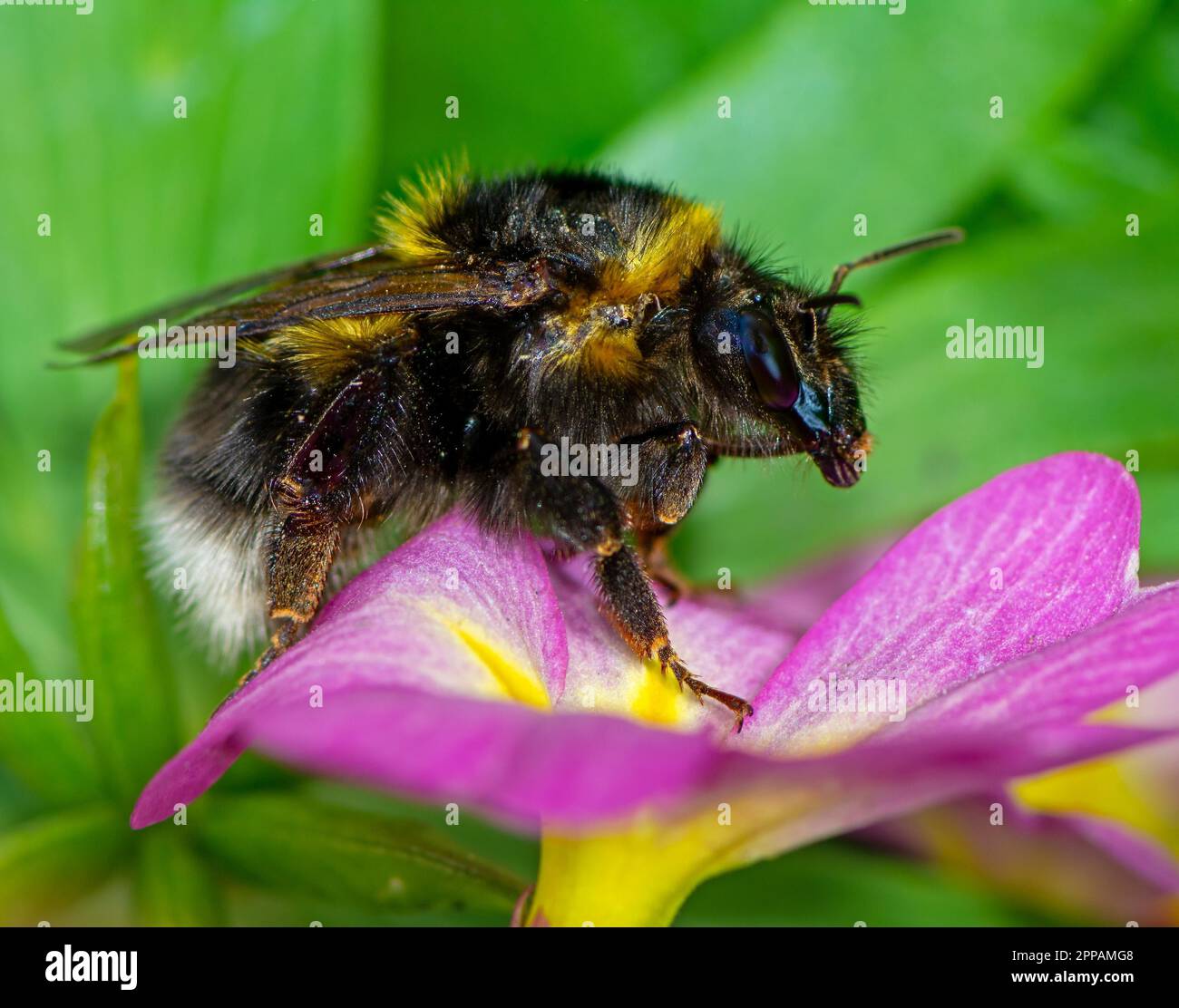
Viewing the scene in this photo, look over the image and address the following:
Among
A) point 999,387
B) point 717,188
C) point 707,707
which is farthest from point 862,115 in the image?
point 707,707

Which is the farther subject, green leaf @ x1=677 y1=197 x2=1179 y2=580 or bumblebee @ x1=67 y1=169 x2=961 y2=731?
green leaf @ x1=677 y1=197 x2=1179 y2=580

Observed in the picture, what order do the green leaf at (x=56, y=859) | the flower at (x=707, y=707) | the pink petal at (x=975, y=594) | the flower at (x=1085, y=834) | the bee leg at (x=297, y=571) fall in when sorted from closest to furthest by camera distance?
the flower at (x=707, y=707)
the pink petal at (x=975, y=594)
the bee leg at (x=297, y=571)
the green leaf at (x=56, y=859)
the flower at (x=1085, y=834)

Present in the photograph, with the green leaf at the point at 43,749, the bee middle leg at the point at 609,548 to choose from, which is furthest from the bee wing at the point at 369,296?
the green leaf at the point at 43,749

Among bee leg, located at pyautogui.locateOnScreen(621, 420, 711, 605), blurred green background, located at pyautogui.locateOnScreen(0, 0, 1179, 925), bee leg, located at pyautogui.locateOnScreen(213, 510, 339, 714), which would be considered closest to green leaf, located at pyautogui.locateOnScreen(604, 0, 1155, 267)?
blurred green background, located at pyautogui.locateOnScreen(0, 0, 1179, 925)

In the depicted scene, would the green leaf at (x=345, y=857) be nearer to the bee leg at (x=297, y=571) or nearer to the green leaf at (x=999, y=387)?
the bee leg at (x=297, y=571)

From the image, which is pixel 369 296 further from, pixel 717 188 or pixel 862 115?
pixel 862 115

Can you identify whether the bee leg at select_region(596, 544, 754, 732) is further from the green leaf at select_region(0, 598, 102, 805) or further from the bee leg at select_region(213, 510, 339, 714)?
the green leaf at select_region(0, 598, 102, 805)
